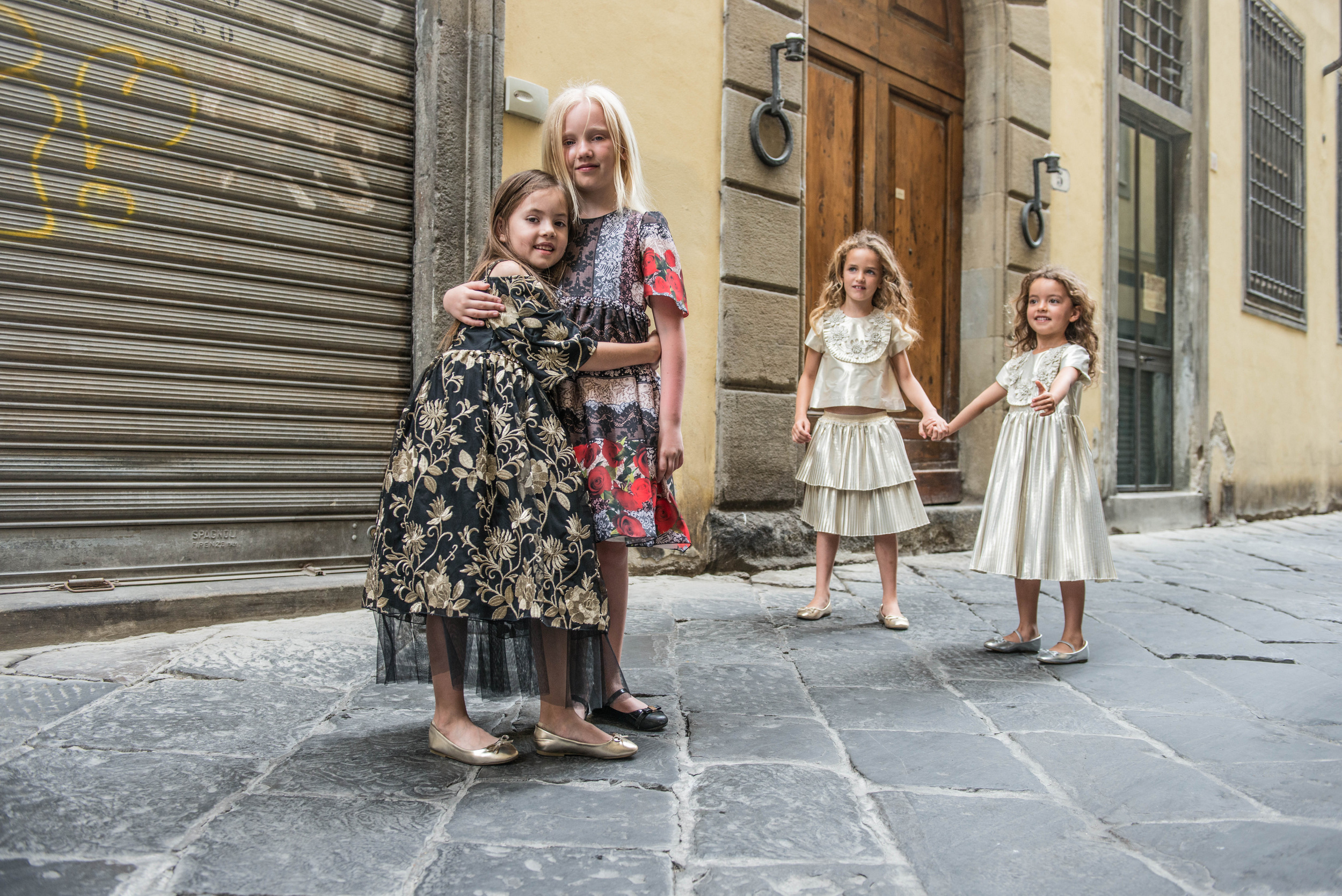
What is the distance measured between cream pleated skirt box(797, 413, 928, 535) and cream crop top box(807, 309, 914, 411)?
9 centimetres

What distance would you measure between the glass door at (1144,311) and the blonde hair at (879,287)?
4.96 m

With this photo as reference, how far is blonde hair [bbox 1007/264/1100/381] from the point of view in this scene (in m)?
3.09

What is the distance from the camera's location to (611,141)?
7.09 feet

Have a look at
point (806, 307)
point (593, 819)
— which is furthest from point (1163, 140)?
point (593, 819)

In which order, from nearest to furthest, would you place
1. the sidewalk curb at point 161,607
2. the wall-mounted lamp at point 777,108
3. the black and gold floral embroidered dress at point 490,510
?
the black and gold floral embroidered dress at point 490,510, the sidewalk curb at point 161,607, the wall-mounted lamp at point 777,108

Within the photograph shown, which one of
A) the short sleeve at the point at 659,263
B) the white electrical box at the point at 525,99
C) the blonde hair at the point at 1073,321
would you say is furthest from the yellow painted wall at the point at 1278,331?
the short sleeve at the point at 659,263

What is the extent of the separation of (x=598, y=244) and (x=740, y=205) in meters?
2.77

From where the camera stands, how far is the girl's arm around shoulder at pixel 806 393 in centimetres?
362

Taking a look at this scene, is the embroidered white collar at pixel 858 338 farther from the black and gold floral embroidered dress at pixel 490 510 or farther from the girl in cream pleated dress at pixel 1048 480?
the black and gold floral embroidered dress at pixel 490 510

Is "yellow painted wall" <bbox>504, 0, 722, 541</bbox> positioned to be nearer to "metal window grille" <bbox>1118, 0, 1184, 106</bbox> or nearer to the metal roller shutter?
the metal roller shutter

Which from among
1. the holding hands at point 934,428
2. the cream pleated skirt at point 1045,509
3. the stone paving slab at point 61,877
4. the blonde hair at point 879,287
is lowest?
the stone paving slab at point 61,877

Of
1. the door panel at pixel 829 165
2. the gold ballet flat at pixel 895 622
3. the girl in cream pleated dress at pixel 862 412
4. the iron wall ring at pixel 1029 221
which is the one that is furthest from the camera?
the iron wall ring at pixel 1029 221

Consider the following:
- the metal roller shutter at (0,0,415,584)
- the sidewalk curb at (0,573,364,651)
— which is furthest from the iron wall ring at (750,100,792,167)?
the sidewalk curb at (0,573,364,651)

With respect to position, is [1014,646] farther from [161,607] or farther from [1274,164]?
[1274,164]
